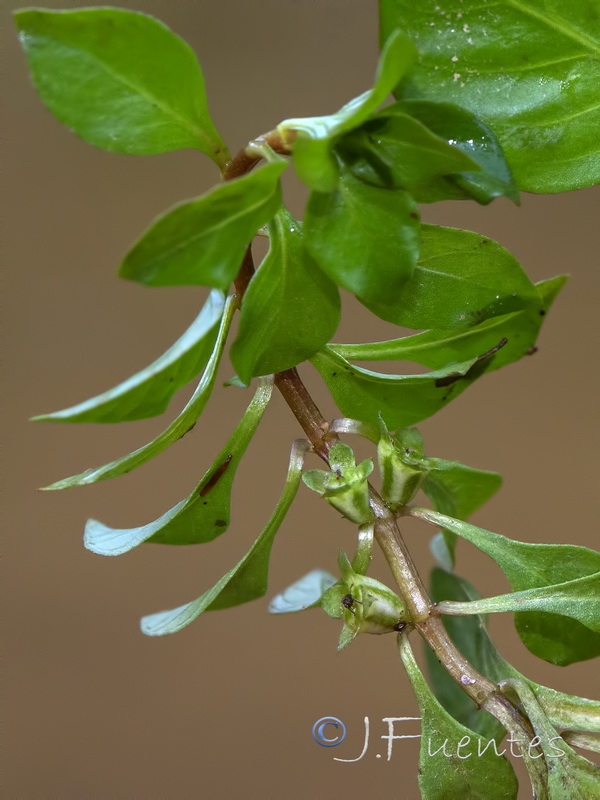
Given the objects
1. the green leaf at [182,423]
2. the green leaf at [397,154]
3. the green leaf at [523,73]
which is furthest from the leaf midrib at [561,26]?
the green leaf at [182,423]

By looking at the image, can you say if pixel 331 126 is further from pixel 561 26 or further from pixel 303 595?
pixel 303 595

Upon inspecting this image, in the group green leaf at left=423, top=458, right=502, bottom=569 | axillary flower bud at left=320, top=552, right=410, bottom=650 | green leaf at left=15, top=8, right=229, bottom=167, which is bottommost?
green leaf at left=423, top=458, right=502, bottom=569

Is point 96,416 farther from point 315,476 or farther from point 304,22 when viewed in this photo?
point 304,22

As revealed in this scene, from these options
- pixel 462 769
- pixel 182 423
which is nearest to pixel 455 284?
pixel 182 423

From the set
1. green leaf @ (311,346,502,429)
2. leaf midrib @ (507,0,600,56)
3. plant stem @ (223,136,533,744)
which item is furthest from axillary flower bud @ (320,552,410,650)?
leaf midrib @ (507,0,600,56)

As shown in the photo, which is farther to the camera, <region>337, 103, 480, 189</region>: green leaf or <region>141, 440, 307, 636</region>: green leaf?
<region>141, 440, 307, 636</region>: green leaf

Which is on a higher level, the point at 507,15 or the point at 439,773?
the point at 507,15

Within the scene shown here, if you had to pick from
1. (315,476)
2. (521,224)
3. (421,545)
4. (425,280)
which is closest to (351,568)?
(315,476)

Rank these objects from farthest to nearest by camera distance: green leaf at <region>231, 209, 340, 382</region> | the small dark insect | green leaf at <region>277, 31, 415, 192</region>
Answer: the small dark insect, green leaf at <region>231, 209, 340, 382</region>, green leaf at <region>277, 31, 415, 192</region>

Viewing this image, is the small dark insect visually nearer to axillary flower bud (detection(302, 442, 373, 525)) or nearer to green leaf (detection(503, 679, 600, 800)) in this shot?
axillary flower bud (detection(302, 442, 373, 525))
